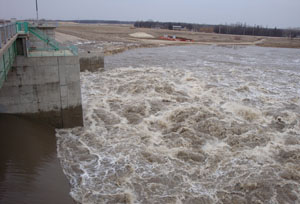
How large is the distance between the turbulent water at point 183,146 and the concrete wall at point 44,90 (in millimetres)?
1240

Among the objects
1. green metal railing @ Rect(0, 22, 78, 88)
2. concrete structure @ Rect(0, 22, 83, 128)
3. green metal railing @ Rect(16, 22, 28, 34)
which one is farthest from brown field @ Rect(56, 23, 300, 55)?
concrete structure @ Rect(0, 22, 83, 128)

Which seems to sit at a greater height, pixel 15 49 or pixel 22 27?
pixel 22 27

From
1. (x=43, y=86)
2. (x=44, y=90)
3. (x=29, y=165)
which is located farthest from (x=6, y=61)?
(x=29, y=165)

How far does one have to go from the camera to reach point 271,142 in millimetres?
12922

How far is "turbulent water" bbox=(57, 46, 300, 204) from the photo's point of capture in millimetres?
9289

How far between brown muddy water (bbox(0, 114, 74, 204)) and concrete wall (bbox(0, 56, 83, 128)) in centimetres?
62

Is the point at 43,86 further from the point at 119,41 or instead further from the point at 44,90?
the point at 119,41

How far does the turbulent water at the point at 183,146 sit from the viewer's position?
9289 mm

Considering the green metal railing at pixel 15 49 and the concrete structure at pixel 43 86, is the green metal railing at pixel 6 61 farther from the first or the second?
the concrete structure at pixel 43 86

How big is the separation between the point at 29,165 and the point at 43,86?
15.2ft

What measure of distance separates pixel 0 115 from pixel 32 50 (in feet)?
13.1

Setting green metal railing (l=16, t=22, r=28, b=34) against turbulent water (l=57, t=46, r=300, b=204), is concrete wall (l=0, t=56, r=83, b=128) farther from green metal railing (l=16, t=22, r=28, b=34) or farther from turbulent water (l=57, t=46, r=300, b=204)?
green metal railing (l=16, t=22, r=28, b=34)

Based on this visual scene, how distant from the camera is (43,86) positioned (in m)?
13.1

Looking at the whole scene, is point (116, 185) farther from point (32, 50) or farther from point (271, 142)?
point (32, 50)
